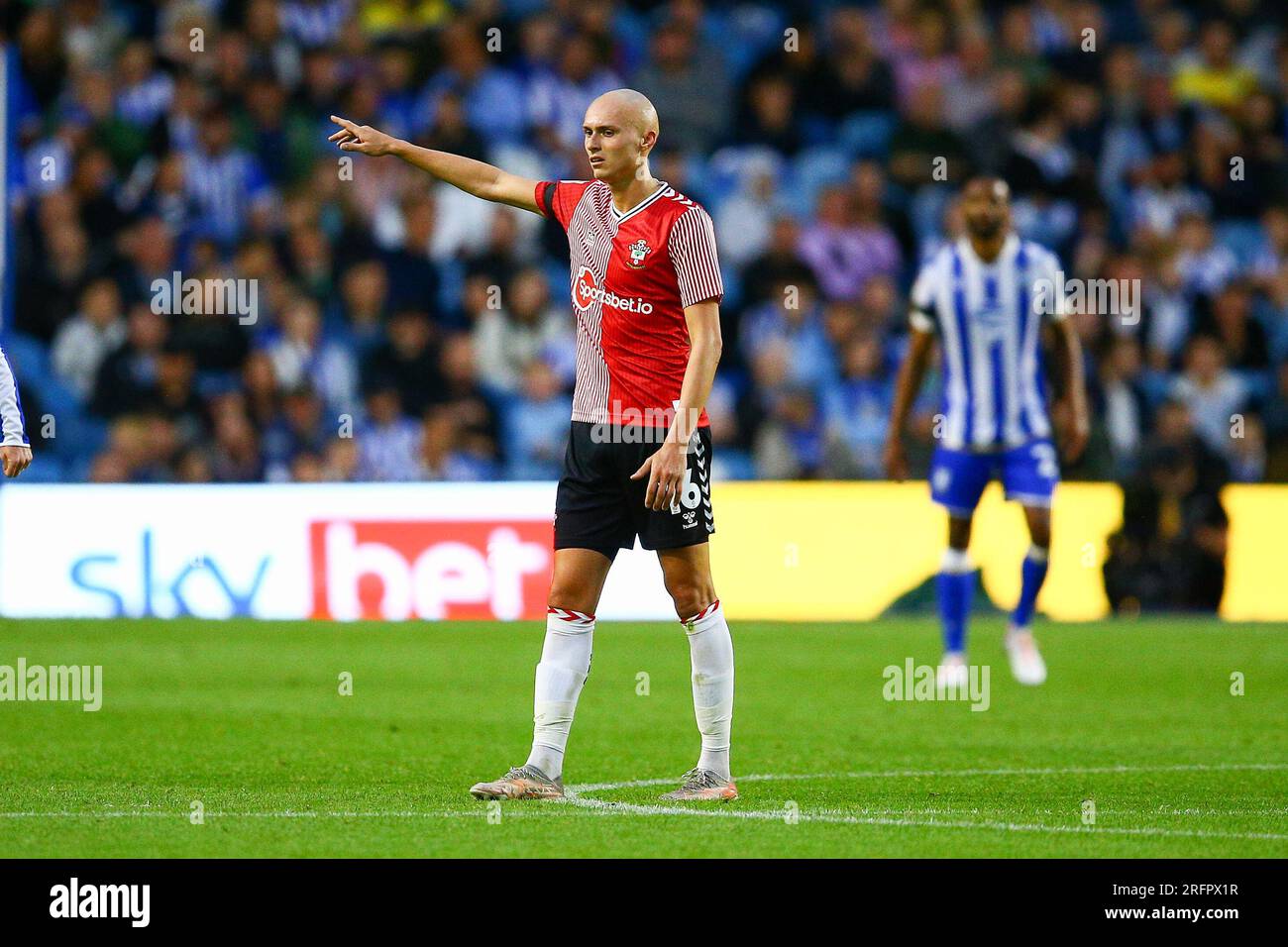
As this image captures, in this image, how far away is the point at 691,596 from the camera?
22.3 feet

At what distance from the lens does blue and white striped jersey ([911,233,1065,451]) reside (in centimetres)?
1107

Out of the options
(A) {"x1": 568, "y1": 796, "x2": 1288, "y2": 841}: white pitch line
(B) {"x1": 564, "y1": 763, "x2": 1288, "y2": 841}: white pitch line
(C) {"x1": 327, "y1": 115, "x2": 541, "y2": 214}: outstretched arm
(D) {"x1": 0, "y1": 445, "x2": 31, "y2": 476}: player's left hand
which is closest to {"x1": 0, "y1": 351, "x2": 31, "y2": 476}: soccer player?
(D) {"x1": 0, "y1": 445, "x2": 31, "y2": 476}: player's left hand

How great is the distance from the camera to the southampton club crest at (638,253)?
6.68 m

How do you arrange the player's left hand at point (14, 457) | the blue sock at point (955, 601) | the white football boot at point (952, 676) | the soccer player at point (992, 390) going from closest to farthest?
1. the player's left hand at point (14, 457)
2. the white football boot at point (952, 676)
3. the blue sock at point (955, 601)
4. the soccer player at point (992, 390)

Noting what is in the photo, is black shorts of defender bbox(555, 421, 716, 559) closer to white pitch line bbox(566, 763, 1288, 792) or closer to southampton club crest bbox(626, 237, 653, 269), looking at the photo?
southampton club crest bbox(626, 237, 653, 269)

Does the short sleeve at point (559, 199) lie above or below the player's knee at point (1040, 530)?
above

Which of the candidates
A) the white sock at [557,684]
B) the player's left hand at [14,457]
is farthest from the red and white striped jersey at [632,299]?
the player's left hand at [14,457]

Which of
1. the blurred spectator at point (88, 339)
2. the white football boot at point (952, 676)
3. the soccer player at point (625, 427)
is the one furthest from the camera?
the blurred spectator at point (88, 339)

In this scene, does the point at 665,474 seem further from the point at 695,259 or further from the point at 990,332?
the point at 990,332

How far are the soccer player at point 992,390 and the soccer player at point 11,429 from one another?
4.59 meters

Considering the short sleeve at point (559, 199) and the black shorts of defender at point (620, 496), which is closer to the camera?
the black shorts of defender at point (620, 496)

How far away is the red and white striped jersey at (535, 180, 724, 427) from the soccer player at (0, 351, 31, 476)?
8.21ft

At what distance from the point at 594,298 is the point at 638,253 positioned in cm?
25

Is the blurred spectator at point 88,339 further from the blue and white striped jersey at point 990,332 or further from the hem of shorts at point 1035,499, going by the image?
the hem of shorts at point 1035,499
